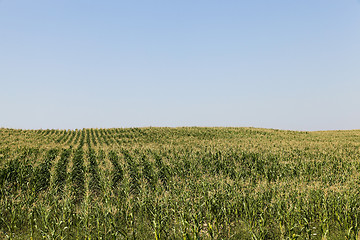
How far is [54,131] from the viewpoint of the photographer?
65.1 m

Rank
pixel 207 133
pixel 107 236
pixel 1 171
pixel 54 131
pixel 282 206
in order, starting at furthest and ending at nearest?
1. pixel 54 131
2. pixel 207 133
3. pixel 1 171
4. pixel 282 206
5. pixel 107 236

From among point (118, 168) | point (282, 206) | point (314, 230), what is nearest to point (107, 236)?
point (282, 206)

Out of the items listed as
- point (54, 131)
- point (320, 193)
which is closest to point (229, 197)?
point (320, 193)

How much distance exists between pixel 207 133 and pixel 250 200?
4130cm

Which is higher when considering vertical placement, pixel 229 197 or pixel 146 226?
pixel 229 197

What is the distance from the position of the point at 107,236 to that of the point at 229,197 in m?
4.77

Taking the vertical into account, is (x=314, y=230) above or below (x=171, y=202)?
below

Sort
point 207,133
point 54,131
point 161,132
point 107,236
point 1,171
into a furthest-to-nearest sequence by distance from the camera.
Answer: point 54,131 → point 161,132 → point 207,133 → point 1,171 → point 107,236

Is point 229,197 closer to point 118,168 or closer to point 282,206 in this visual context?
point 282,206

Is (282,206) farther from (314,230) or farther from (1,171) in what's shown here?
(1,171)

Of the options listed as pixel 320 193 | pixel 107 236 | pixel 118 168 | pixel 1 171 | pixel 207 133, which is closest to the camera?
pixel 107 236

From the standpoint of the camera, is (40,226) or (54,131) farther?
(54,131)

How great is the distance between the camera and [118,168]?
666 inches

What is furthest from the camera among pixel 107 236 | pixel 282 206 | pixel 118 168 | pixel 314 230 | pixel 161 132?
pixel 161 132
